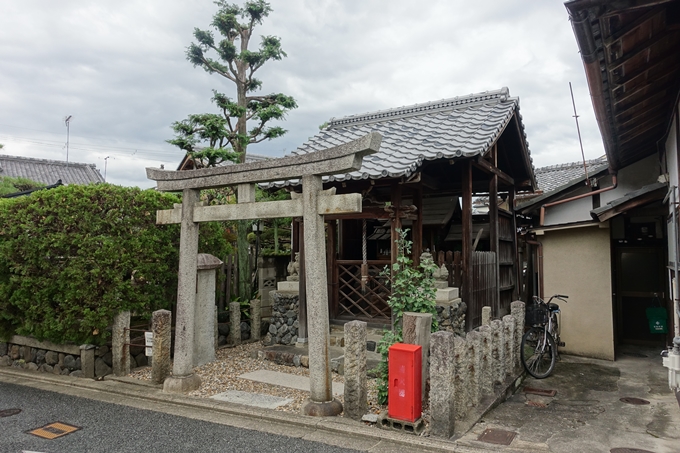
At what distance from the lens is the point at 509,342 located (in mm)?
8430

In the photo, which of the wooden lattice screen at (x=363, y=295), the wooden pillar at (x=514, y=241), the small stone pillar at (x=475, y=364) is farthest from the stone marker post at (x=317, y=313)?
the wooden pillar at (x=514, y=241)

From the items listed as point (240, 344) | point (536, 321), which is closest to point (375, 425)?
point (536, 321)

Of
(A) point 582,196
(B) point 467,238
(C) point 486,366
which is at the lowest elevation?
(C) point 486,366

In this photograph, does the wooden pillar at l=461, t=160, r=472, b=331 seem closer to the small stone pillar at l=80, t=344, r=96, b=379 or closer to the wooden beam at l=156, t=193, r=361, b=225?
the wooden beam at l=156, t=193, r=361, b=225

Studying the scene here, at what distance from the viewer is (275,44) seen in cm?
1228

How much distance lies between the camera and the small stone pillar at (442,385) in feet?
18.4

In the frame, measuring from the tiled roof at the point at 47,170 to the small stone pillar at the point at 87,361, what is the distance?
24020 millimetres

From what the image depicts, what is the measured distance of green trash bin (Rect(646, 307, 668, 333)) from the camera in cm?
1040

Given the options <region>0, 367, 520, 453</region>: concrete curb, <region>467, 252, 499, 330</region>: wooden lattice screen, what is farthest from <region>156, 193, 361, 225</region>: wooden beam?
<region>467, 252, 499, 330</region>: wooden lattice screen

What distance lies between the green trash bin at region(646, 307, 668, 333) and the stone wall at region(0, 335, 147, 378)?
1154 centimetres

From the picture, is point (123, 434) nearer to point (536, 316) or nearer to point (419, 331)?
point (419, 331)

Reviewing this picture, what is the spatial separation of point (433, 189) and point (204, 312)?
6870 mm

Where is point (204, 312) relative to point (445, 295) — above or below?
below

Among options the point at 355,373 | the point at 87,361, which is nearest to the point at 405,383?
the point at 355,373
